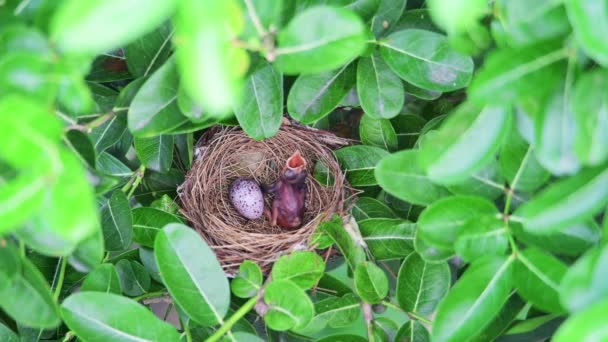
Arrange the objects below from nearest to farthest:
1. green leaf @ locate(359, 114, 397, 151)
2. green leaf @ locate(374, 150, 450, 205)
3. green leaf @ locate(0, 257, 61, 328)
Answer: green leaf @ locate(0, 257, 61, 328)
green leaf @ locate(374, 150, 450, 205)
green leaf @ locate(359, 114, 397, 151)

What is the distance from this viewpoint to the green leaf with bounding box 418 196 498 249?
2.68 ft

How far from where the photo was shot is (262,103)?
3.42 feet

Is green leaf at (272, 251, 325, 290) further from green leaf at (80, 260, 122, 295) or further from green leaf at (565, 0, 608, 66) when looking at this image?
green leaf at (565, 0, 608, 66)

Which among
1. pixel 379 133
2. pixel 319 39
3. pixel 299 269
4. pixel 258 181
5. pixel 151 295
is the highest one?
pixel 319 39

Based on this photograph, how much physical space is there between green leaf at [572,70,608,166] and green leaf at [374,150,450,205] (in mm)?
283

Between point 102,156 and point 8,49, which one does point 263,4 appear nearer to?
point 8,49

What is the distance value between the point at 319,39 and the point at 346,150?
2.23ft

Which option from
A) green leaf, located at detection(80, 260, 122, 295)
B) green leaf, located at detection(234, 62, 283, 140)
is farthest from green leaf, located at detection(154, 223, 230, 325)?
green leaf, located at detection(234, 62, 283, 140)

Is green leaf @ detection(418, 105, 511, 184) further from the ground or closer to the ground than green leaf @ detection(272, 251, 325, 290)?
further from the ground

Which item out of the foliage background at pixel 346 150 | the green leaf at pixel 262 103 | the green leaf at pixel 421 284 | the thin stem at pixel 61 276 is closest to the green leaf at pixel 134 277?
the foliage background at pixel 346 150

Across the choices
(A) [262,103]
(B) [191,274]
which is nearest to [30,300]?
(B) [191,274]

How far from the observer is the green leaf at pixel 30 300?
0.76m

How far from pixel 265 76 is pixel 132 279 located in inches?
18.3

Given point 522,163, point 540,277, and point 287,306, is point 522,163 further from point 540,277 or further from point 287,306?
point 287,306
